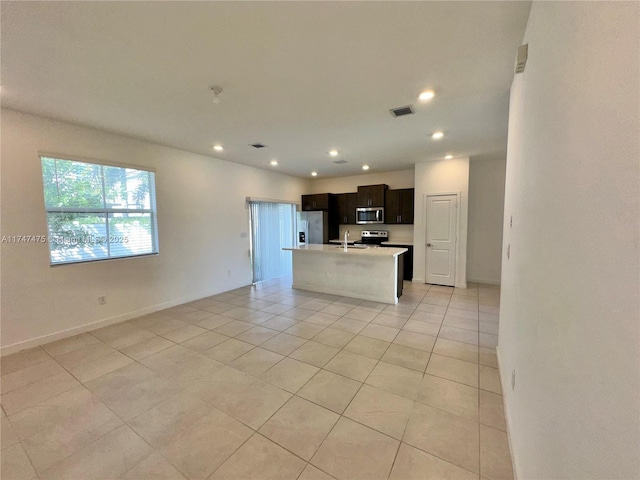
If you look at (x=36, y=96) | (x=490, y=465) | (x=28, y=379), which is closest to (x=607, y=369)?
(x=490, y=465)

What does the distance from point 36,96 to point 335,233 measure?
6.11 m

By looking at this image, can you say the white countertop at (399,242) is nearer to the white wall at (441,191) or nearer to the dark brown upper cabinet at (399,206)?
the dark brown upper cabinet at (399,206)

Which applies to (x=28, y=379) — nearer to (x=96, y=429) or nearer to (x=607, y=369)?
(x=96, y=429)

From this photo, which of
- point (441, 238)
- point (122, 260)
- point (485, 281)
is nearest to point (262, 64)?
point (122, 260)

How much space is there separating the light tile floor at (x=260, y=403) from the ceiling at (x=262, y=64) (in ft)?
9.02

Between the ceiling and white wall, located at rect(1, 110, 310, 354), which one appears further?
white wall, located at rect(1, 110, 310, 354)

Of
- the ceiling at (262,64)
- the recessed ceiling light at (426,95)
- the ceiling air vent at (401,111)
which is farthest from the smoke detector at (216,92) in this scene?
the recessed ceiling light at (426,95)

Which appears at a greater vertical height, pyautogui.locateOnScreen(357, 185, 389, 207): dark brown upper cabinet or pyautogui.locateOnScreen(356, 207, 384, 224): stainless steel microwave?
pyautogui.locateOnScreen(357, 185, 389, 207): dark brown upper cabinet

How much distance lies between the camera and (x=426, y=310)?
Answer: 4188 mm

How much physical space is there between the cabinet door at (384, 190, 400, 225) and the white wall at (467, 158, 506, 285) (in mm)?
1620

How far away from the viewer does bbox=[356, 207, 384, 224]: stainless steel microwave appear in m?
6.58

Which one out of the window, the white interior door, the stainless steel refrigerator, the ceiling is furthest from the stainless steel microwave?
the window

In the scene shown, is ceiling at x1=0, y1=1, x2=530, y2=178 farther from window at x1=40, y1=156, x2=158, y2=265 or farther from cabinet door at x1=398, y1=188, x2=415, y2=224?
cabinet door at x1=398, y1=188, x2=415, y2=224

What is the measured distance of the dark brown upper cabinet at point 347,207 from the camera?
7094 mm
